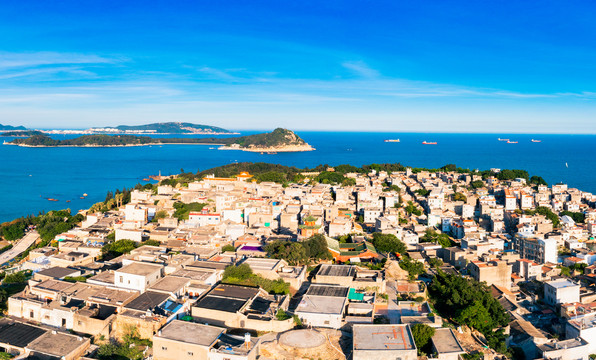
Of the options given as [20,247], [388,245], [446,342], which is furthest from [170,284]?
[20,247]

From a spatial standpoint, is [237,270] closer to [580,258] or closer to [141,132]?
[580,258]

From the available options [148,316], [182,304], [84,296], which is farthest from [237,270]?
[84,296]

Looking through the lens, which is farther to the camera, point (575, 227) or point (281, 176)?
point (281, 176)

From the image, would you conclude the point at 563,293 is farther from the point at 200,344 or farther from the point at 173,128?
the point at 173,128

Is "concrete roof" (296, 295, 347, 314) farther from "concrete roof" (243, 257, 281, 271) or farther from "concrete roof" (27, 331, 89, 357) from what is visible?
"concrete roof" (27, 331, 89, 357)

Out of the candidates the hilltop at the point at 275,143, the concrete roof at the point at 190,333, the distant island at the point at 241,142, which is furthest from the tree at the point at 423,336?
the hilltop at the point at 275,143

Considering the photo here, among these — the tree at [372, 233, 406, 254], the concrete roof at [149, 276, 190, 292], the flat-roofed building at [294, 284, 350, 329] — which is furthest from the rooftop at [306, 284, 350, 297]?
the tree at [372, 233, 406, 254]
